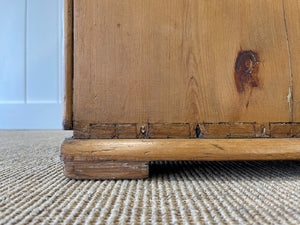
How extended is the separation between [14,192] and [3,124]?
1.49 m

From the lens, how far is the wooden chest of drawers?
0.38 m

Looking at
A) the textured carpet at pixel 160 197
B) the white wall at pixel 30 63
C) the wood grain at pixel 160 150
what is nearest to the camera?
the textured carpet at pixel 160 197

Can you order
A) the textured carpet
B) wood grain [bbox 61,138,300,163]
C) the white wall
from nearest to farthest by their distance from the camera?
the textured carpet, wood grain [bbox 61,138,300,163], the white wall

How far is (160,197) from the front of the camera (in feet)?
0.99

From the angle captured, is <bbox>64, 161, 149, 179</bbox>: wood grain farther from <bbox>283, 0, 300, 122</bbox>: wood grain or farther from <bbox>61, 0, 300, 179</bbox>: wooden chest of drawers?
<bbox>283, 0, 300, 122</bbox>: wood grain

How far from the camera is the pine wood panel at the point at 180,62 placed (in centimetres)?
39

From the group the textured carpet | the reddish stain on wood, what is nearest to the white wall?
the textured carpet

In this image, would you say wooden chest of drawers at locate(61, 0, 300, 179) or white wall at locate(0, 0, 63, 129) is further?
white wall at locate(0, 0, 63, 129)

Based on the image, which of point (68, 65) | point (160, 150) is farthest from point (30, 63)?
point (160, 150)

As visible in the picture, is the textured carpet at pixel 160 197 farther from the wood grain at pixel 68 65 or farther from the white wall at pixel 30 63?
the white wall at pixel 30 63

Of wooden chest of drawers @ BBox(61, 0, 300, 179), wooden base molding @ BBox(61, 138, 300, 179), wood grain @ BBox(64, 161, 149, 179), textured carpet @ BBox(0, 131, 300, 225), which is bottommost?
textured carpet @ BBox(0, 131, 300, 225)

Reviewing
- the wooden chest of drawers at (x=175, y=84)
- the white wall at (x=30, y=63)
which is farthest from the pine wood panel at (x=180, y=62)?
the white wall at (x=30, y=63)

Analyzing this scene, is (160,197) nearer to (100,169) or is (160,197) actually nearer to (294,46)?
(100,169)

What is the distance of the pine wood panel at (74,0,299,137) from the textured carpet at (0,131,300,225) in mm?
90
